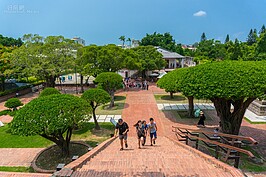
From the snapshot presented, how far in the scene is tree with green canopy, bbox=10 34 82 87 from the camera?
24.7 m

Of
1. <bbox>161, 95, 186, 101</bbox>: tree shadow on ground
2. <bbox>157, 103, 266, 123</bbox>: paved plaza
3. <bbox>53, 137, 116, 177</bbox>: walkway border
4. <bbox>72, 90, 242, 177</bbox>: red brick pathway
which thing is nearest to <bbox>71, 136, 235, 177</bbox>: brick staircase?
<bbox>72, 90, 242, 177</bbox>: red brick pathway

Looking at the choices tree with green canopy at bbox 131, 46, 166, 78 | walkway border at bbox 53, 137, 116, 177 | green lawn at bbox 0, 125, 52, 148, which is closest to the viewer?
walkway border at bbox 53, 137, 116, 177

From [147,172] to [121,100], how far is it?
18.8 metres

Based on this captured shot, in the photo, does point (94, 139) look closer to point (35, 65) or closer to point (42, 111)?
point (42, 111)

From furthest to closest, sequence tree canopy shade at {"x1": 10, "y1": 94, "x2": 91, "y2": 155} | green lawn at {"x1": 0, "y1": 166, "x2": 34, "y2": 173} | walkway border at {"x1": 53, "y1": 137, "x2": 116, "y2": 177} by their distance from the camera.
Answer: green lawn at {"x1": 0, "y1": 166, "x2": 34, "y2": 173}, tree canopy shade at {"x1": 10, "y1": 94, "x2": 91, "y2": 155}, walkway border at {"x1": 53, "y1": 137, "x2": 116, "y2": 177}

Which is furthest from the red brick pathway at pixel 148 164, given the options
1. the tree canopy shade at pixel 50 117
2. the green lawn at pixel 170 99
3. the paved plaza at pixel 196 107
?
the green lawn at pixel 170 99

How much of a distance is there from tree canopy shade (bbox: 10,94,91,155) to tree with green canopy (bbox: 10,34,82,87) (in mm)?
15306

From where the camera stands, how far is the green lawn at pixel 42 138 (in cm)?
1291

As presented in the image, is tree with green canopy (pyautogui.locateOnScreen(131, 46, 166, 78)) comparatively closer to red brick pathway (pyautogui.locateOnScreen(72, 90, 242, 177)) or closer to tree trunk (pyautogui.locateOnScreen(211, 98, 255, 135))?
tree trunk (pyautogui.locateOnScreen(211, 98, 255, 135))

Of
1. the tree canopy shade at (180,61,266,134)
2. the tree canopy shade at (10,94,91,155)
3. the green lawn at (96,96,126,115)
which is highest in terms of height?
the tree canopy shade at (180,61,266,134)

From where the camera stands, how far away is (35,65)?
972 inches

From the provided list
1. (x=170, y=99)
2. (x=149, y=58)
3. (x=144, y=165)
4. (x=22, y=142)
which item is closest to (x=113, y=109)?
(x=170, y=99)

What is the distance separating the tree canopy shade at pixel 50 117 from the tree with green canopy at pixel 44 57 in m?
15.3

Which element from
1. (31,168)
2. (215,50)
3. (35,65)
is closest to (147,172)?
(31,168)
